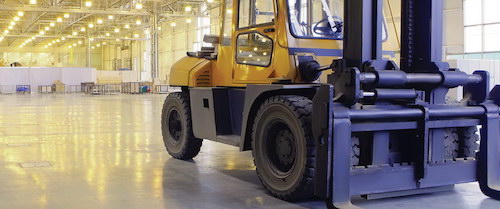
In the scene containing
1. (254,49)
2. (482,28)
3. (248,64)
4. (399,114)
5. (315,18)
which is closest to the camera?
(399,114)

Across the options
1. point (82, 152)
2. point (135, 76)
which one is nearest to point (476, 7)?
point (82, 152)

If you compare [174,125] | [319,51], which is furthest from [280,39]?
[174,125]

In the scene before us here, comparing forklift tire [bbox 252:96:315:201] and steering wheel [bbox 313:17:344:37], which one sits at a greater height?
steering wheel [bbox 313:17:344:37]

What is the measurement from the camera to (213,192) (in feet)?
19.7

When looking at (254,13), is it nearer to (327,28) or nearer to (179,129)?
(327,28)

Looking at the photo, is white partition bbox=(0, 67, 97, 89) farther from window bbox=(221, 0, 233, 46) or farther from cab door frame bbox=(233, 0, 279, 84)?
cab door frame bbox=(233, 0, 279, 84)

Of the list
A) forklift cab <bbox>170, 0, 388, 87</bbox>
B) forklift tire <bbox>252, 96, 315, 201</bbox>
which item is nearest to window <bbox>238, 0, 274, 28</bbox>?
forklift cab <bbox>170, 0, 388, 87</bbox>

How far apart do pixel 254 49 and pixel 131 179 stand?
2.03 m

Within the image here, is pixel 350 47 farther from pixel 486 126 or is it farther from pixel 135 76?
pixel 135 76

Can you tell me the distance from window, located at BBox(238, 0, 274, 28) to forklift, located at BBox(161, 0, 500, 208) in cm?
2

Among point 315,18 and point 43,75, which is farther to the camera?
point 43,75

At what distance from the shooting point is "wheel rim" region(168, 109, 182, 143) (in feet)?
27.9

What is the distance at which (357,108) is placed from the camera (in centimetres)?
509

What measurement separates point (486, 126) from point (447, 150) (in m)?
0.42
